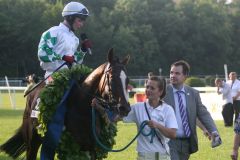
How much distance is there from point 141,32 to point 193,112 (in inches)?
2280

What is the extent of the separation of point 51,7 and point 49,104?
2192 inches

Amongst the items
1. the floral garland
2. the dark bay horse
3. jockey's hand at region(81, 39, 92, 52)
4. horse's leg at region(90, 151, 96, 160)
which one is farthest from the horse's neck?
jockey's hand at region(81, 39, 92, 52)

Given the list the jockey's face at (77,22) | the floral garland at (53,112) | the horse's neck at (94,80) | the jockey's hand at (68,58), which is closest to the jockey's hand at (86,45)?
the jockey's face at (77,22)

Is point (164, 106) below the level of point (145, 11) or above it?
below

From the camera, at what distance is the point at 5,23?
56.3 m

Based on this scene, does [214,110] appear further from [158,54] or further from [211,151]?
[158,54]

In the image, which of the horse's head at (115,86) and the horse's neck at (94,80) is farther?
the horse's neck at (94,80)

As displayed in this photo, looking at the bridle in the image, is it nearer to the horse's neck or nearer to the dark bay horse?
the dark bay horse

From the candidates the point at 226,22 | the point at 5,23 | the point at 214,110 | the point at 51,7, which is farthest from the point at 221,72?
the point at 214,110

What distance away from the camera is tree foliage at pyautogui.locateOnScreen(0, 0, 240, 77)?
186 feet

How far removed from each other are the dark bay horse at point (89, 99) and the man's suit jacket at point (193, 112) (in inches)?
26.9

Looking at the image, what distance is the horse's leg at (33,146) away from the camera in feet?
23.4

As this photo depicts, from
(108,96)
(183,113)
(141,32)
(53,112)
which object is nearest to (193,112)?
(183,113)

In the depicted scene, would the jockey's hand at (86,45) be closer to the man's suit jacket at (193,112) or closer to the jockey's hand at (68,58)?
the jockey's hand at (68,58)
